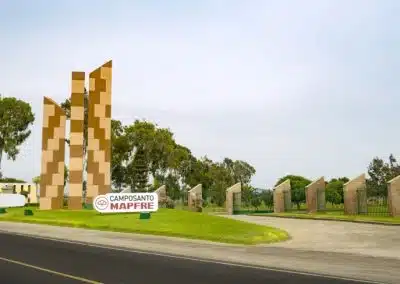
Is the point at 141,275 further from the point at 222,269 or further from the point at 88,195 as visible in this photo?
the point at 88,195

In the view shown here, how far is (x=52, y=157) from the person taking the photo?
3897cm

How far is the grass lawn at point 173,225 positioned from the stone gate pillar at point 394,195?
10143 millimetres

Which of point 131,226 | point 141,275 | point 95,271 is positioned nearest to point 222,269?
point 141,275

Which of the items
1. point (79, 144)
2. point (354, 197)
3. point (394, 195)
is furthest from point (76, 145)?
point (394, 195)

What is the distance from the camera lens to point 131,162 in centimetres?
7556

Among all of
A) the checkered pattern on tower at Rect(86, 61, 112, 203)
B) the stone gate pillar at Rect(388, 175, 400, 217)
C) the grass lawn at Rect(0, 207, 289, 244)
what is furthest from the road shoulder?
the checkered pattern on tower at Rect(86, 61, 112, 203)

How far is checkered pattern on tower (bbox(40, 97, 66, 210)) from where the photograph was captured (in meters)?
38.4

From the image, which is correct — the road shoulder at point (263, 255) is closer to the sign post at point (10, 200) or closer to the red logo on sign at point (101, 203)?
the red logo on sign at point (101, 203)

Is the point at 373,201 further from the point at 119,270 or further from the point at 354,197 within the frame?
the point at 119,270

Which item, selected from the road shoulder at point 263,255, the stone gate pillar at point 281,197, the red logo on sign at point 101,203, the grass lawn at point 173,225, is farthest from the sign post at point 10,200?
the road shoulder at point 263,255

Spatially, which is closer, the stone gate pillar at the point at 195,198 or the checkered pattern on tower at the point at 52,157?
the checkered pattern on tower at the point at 52,157

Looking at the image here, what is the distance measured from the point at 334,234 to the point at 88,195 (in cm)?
2168

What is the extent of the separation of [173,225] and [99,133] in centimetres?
1556

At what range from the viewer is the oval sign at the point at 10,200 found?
1948 inches
